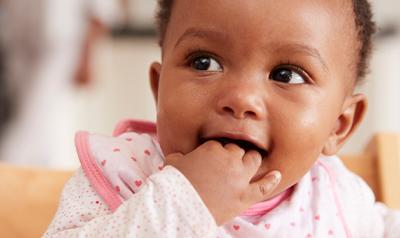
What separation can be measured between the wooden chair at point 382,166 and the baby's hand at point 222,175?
39 centimetres

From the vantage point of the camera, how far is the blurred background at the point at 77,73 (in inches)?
85.2

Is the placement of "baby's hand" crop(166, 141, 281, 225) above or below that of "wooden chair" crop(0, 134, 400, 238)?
above

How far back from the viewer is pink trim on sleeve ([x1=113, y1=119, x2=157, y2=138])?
0.96 m

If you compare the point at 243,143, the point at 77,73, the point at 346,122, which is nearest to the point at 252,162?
the point at 243,143

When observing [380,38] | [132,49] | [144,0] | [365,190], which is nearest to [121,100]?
[132,49]

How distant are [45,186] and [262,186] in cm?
44

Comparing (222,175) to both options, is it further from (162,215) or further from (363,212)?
(363,212)

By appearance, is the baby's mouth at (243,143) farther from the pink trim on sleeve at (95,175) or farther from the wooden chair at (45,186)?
the wooden chair at (45,186)

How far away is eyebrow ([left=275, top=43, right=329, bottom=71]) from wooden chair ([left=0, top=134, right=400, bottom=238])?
315 millimetres

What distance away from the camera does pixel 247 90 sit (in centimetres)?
72

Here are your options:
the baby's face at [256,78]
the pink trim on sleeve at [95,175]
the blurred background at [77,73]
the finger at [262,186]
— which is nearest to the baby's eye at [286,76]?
the baby's face at [256,78]

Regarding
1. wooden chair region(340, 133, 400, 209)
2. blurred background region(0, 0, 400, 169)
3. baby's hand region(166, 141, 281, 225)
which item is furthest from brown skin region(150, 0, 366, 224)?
blurred background region(0, 0, 400, 169)

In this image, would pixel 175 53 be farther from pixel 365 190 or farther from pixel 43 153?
pixel 43 153

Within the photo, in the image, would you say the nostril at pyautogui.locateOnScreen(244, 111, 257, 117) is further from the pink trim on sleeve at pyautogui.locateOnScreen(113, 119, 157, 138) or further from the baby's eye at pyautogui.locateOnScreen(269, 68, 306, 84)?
the pink trim on sleeve at pyautogui.locateOnScreen(113, 119, 157, 138)
